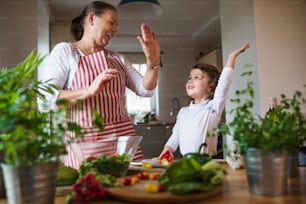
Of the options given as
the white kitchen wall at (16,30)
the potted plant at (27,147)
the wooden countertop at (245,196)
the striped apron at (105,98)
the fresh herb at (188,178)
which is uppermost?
the white kitchen wall at (16,30)

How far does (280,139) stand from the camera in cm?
51

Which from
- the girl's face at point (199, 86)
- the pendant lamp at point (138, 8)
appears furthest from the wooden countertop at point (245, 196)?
the pendant lamp at point (138, 8)

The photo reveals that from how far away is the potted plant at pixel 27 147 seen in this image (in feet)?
1.46

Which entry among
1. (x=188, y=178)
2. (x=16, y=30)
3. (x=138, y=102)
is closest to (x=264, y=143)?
(x=188, y=178)

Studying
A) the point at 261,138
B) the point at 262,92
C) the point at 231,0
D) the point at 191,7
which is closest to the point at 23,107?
the point at 261,138

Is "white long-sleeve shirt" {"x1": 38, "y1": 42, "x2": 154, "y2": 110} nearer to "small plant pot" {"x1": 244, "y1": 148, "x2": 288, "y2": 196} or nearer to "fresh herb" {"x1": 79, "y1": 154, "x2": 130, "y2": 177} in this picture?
"fresh herb" {"x1": 79, "y1": 154, "x2": 130, "y2": 177}

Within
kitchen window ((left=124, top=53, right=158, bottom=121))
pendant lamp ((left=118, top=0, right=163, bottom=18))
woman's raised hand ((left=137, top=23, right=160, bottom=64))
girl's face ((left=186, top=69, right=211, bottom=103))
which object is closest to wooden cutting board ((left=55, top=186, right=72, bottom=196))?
woman's raised hand ((left=137, top=23, right=160, bottom=64))

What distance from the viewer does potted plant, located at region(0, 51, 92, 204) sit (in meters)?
0.45

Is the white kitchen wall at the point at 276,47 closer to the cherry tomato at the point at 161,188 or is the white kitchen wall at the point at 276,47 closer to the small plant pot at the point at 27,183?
the cherry tomato at the point at 161,188

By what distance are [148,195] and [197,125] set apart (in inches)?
33.7

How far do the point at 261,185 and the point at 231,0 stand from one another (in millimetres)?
2077

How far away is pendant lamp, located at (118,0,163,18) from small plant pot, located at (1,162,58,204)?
53.0 inches

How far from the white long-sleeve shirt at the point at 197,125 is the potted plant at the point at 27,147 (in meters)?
0.80

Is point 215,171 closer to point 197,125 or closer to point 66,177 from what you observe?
point 66,177
